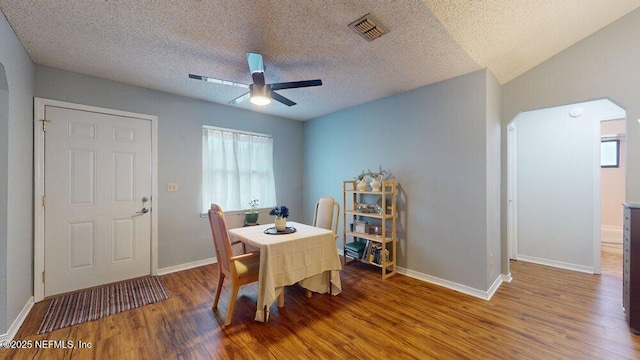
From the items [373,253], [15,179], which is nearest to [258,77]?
[15,179]

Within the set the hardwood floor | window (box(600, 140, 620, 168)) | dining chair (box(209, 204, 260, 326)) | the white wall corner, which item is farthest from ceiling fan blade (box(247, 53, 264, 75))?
window (box(600, 140, 620, 168))

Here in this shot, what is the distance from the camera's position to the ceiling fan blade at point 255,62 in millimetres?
2404

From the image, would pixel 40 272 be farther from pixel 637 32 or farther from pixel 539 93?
pixel 637 32

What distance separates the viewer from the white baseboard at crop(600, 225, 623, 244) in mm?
4145

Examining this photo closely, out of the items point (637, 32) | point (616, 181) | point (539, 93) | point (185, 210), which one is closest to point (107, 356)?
point (185, 210)

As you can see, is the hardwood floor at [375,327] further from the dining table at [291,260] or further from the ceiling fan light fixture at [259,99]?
the ceiling fan light fixture at [259,99]

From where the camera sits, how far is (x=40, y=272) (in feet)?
8.52

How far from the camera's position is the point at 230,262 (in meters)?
2.20

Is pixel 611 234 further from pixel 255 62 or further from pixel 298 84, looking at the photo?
pixel 255 62

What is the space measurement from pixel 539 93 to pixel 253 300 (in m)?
3.89

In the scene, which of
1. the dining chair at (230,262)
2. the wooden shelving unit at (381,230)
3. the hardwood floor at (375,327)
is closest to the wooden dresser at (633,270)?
the hardwood floor at (375,327)

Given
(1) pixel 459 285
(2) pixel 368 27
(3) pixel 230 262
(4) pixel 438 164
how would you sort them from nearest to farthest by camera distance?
(2) pixel 368 27 < (3) pixel 230 262 < (1) pixel 459 285 < (4) pixel 438 164

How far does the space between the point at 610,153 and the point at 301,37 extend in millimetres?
5844

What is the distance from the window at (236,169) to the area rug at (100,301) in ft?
4.06
